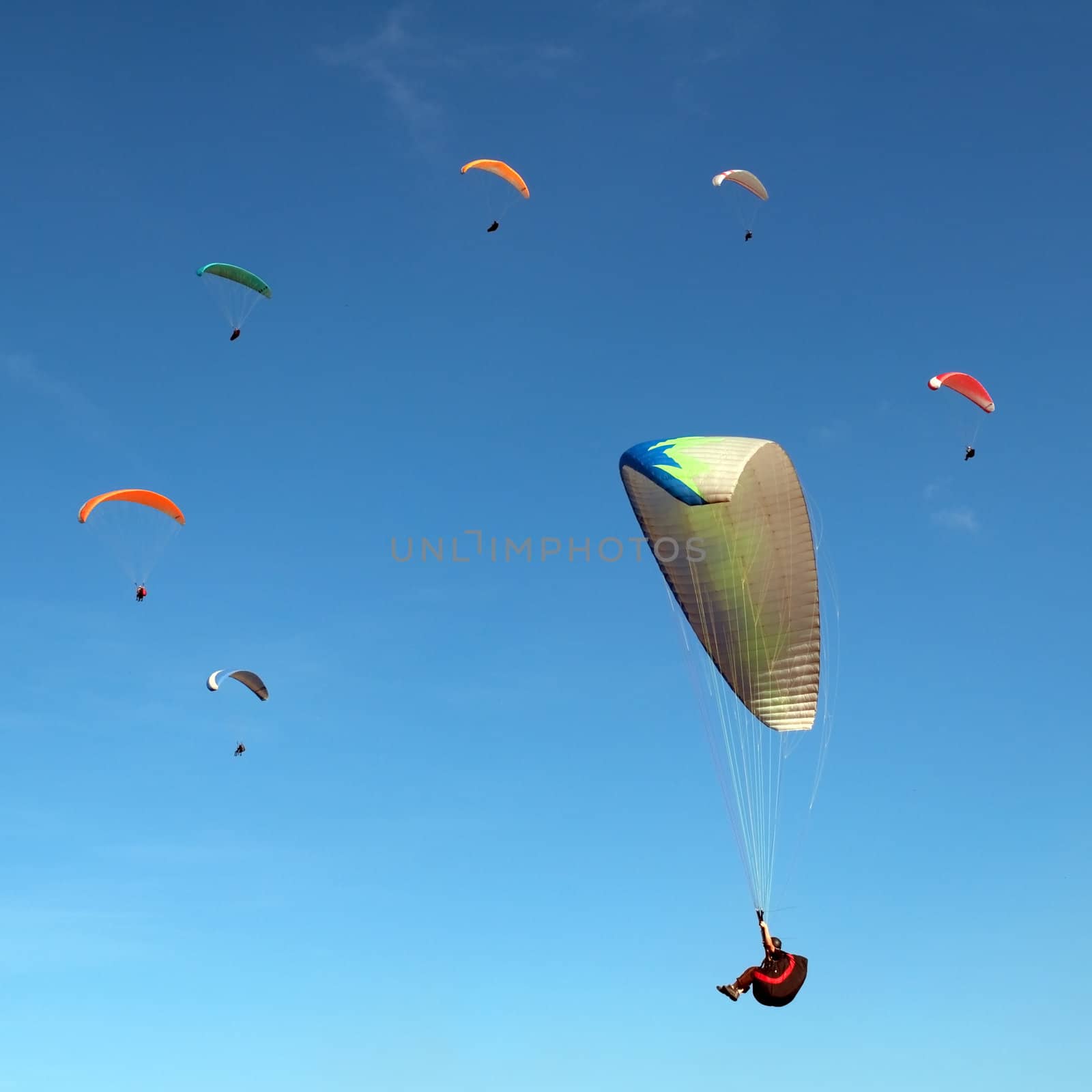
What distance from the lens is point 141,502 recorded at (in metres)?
43.0

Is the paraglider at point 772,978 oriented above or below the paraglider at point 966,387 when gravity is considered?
below

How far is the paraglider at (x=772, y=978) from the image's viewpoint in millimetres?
28812

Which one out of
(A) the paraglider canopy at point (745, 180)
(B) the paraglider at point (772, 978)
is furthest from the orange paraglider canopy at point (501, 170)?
(B) the paraglider at point (772, 978)

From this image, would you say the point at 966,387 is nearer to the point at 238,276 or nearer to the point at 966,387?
the point at 966,387

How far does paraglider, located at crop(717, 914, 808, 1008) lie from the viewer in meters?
28.8

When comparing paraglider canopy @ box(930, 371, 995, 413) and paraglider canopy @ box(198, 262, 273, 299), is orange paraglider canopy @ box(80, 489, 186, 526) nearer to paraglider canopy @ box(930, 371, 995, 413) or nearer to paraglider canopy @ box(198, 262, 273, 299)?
paraglider canopy @ box(198, 262, 273, 299)

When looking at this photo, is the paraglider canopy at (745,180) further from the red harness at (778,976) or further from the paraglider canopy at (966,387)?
the red harness at (778,976)

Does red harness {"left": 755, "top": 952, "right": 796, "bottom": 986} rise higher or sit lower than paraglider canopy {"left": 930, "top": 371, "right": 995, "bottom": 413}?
lower

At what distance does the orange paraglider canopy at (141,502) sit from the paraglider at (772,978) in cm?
2299

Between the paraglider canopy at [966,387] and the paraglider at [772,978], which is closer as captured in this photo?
the paraglider at [772,978]

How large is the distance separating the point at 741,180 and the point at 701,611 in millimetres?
20079

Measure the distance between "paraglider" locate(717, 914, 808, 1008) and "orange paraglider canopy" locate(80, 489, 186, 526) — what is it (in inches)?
905

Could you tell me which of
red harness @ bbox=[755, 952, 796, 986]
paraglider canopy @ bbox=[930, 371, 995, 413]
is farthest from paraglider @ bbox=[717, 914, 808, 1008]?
paraglider canopy @ bbox=[930, 371, 995, 413]

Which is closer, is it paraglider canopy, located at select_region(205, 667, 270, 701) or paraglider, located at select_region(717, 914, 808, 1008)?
paraglider, located at select_region(717, 914, 808, 1008)
